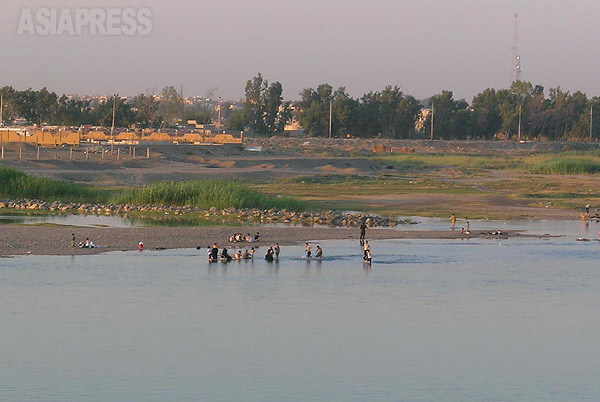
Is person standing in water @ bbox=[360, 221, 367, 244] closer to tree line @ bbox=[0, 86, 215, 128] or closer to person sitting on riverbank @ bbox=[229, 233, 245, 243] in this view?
person sitting on riverbank @ bbox=[229, 233, 245, 243]

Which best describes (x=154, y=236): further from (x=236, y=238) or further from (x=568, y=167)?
(x=568, y=167)

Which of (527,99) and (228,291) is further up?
(527,99)

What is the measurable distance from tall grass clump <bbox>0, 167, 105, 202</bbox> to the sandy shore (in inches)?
531

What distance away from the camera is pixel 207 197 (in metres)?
53.8

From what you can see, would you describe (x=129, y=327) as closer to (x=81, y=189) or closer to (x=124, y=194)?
(x=124, y=194)

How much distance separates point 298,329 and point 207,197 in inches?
1133

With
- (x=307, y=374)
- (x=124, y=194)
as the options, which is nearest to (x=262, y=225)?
(x=124, y=194)

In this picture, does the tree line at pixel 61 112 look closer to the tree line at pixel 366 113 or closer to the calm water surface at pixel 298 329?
the tree line at pixel 366 113

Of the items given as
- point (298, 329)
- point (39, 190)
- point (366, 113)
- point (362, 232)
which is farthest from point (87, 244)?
point (366, 113)

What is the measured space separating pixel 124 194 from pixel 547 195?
29.0 m

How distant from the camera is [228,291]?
30.5 m

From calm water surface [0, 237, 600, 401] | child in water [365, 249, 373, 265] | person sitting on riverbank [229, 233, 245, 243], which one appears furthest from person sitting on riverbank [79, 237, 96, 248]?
child in water [365, 249, 373, 265]

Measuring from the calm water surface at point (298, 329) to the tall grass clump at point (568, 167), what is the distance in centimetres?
6355

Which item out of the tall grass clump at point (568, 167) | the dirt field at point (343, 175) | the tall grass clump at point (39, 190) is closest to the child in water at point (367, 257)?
the dirt field at point (343, 175)
